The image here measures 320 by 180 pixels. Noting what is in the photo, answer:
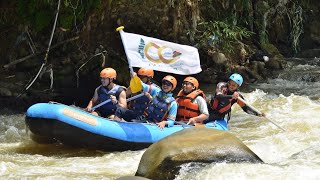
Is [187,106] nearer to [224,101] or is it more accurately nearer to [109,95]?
[224,101]

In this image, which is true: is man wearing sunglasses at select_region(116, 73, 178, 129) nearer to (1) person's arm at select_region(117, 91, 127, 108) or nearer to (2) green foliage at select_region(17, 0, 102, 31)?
(1) person's arm at select_region(117, 91, 127, 108)

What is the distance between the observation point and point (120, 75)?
427 inches

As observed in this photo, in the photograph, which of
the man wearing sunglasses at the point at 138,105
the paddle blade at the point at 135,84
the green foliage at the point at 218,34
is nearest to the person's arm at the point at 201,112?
the man wearing sunglasses at the point at 138,105

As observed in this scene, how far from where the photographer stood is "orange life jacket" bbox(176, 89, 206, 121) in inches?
303

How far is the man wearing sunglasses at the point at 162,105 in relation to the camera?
7438 millimetres

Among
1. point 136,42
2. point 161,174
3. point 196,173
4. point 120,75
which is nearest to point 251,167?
→ point 196,173

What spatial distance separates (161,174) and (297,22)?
10.6 meters

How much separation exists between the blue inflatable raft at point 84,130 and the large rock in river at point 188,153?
146cm

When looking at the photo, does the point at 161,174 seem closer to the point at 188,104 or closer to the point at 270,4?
the point at 188,104

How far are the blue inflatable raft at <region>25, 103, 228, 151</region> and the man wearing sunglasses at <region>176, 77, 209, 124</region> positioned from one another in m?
0.59

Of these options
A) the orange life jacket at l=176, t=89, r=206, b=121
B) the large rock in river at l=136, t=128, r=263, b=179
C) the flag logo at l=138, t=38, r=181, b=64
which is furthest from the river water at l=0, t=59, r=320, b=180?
the flag logo at l=138, t=38, r=181, b=64

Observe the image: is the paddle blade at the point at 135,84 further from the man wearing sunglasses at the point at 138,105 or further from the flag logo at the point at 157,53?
the flag logo at the point at 157,53

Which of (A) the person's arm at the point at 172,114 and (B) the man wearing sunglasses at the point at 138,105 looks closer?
(A) the person's arm at the point at 172,114

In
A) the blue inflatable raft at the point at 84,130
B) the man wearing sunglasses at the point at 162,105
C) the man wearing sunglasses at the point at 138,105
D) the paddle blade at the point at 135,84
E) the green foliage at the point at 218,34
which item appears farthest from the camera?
the green foliage at the point at 218,34
